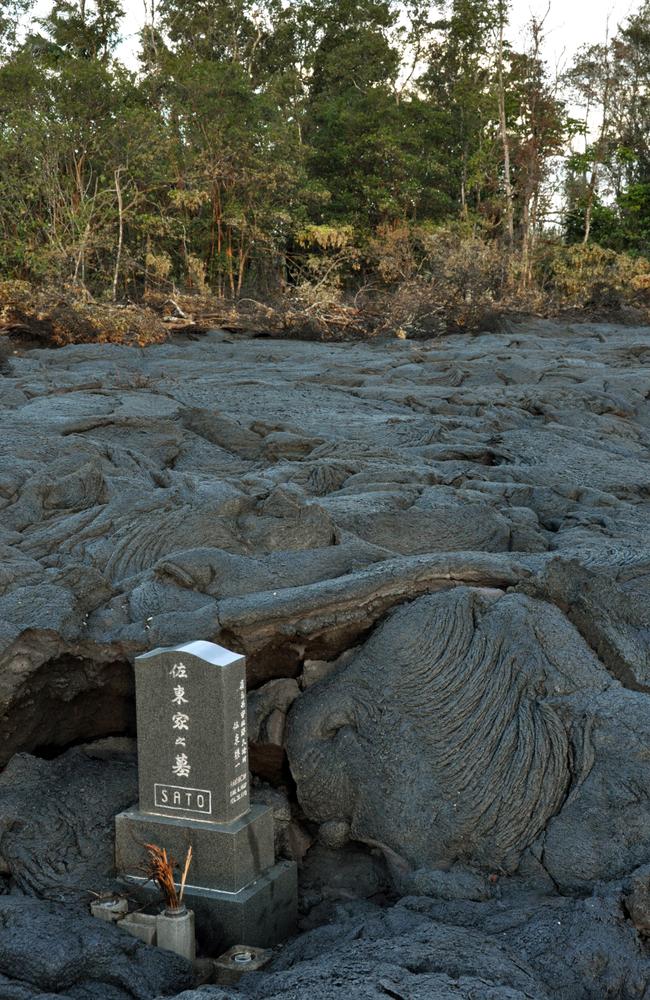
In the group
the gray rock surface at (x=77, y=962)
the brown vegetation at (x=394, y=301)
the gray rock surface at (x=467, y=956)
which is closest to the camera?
the gray rock surface at (x=467, y=956)

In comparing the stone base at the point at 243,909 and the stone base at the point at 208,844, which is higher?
the stone base at the point at 208,844

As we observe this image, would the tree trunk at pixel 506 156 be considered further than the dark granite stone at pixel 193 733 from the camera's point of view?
Yes

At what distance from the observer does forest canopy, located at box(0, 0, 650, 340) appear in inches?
653

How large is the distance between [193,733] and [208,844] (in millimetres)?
403

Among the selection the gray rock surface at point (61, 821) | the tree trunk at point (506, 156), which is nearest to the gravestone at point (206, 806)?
the gray rock surface at point (61, 821)

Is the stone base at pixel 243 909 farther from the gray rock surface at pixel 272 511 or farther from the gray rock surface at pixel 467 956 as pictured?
the gray rock surface at pixel 272 511

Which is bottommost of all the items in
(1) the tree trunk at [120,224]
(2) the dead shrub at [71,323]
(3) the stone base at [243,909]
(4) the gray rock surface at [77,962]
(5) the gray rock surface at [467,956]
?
(3) the stone base at [243,909]

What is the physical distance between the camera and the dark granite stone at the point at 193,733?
137 inches

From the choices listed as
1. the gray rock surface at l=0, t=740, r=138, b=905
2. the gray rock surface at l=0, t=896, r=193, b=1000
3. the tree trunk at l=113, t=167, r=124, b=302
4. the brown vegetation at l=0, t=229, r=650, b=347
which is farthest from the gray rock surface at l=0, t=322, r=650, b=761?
the tree trunk at l=113, t=167, r=124, b=302

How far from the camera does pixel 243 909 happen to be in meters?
3.39

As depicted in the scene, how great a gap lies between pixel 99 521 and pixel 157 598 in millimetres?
1041

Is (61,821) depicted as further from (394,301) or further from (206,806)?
(394,301)

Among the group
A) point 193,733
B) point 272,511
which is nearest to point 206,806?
point 193,733

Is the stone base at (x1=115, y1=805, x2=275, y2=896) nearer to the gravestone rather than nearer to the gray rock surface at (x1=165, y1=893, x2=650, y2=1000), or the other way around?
the gravestone
